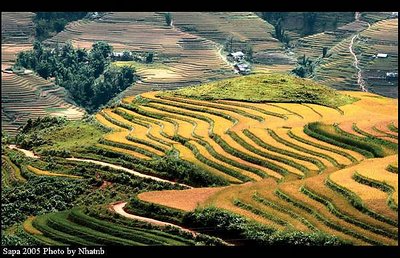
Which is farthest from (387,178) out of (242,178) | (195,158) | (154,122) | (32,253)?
(154,122)

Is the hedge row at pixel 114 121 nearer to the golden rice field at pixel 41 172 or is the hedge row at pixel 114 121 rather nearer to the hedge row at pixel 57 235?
the golden rice field at pixel 41 172

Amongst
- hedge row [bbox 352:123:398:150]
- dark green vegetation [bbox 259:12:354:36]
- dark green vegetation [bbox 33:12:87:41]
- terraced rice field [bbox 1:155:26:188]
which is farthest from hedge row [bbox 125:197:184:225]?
dark green vegetation [bbox 259:12:354:36]

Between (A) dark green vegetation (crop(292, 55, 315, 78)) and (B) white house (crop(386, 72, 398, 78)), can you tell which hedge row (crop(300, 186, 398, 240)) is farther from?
(A) dark green vegetation (crop(292, 55, 315, 78))

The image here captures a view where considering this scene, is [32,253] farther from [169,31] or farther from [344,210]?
[169,31]

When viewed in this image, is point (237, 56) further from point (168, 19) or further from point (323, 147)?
point (323, 147)

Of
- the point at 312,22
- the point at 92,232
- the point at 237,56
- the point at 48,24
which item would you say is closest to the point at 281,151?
the point at 92,232

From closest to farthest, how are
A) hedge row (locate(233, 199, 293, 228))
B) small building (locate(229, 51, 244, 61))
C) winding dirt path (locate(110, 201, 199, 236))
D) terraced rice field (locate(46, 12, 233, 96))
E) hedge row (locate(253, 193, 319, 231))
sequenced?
hedge row (locate(253, 193, 319, 231))
hedge row (locate(233, 199, 293, 228))
winding dirt path (locate(110, 201, 199, 236))
terraced rice field (locate(46, 12, 233, 96))
small building (locate(229, 51, 244, 61))
